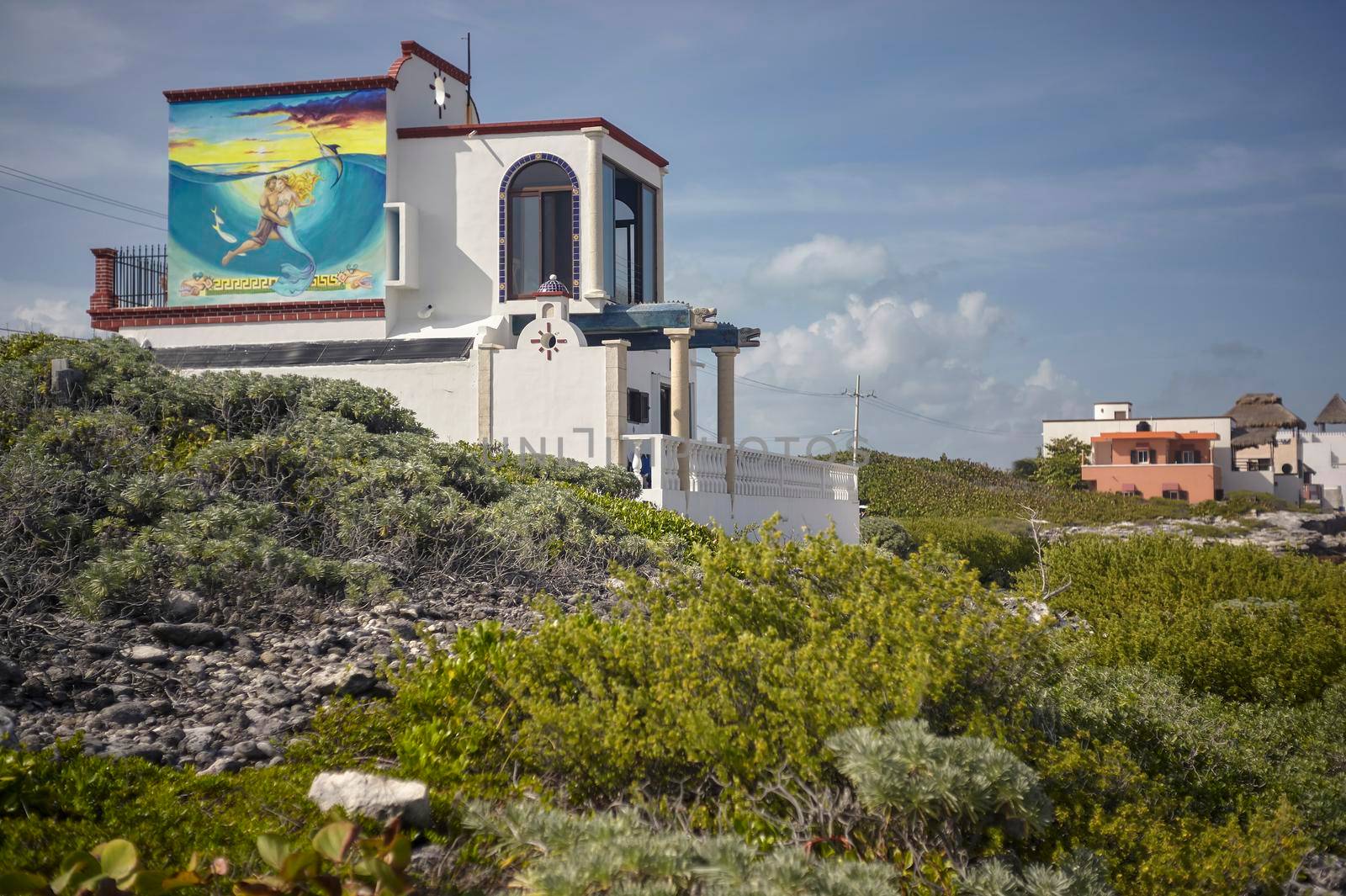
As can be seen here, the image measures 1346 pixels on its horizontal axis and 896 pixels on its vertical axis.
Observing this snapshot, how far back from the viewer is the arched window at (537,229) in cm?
2064

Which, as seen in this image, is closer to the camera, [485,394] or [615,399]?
[615,399]

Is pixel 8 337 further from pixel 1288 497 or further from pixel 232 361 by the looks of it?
pixel 1288 497

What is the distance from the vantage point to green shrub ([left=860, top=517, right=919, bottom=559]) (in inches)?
1007

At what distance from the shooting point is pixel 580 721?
4961mm

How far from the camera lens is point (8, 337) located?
13586 millimetres

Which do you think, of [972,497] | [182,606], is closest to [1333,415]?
[972,497]

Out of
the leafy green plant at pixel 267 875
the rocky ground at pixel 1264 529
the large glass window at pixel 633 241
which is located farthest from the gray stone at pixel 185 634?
the rocky ground at pixel 1264 529

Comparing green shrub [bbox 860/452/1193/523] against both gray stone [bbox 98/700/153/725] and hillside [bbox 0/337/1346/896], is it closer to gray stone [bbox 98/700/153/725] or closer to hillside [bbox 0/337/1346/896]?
hillside [bbox 0/337/1346/896]

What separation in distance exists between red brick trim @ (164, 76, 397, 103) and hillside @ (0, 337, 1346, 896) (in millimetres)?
12417

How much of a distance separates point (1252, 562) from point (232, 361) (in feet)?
53.2

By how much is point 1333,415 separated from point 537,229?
273ft

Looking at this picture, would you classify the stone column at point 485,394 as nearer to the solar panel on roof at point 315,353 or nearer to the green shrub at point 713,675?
the solar panel on roof at point 315,353

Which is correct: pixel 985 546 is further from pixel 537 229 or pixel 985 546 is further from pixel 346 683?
pixel 346 683

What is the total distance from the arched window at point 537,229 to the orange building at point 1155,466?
42549mm
